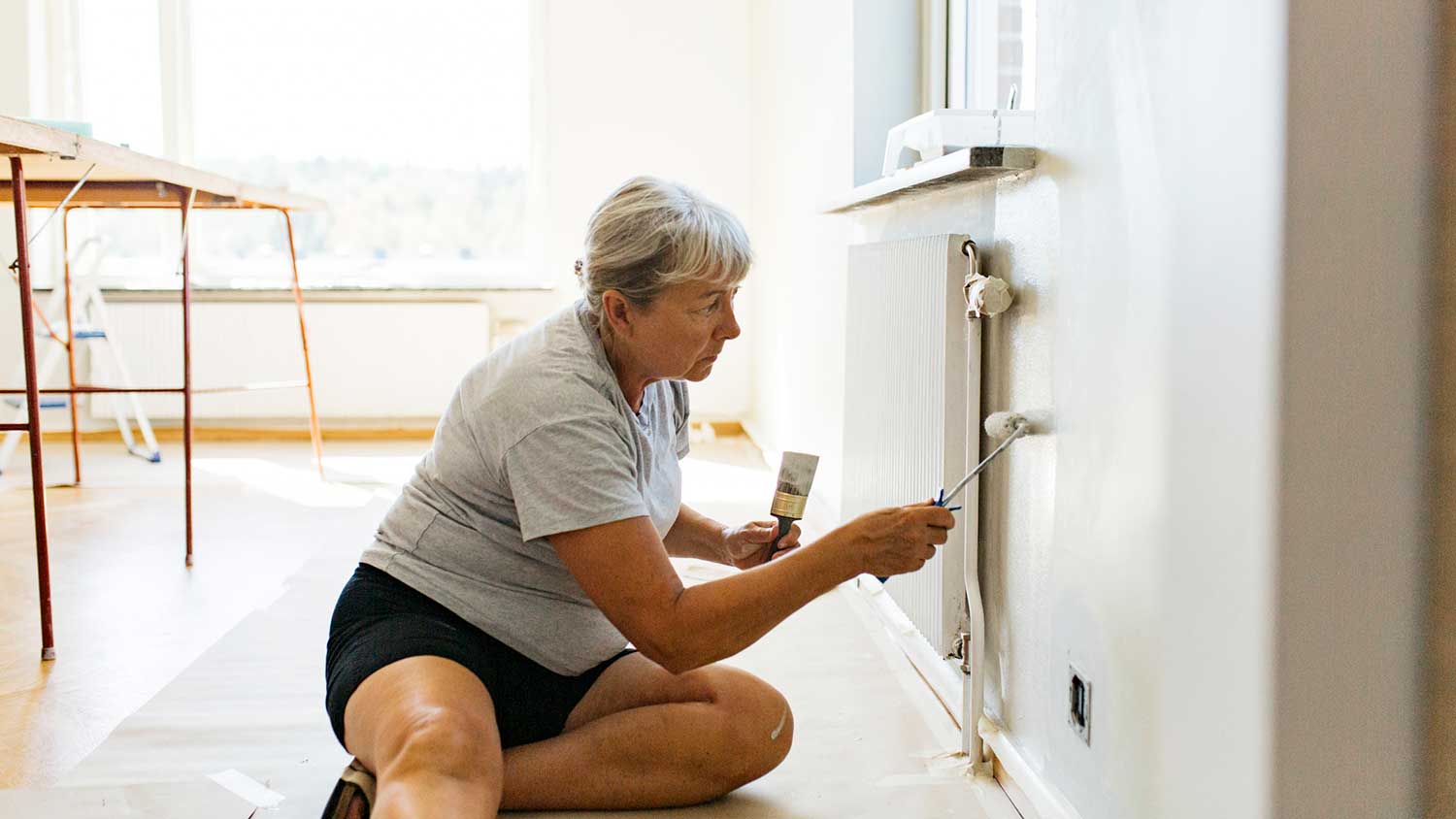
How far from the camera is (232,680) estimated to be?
2.39 metres

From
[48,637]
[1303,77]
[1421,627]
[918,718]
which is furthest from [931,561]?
[48,637]

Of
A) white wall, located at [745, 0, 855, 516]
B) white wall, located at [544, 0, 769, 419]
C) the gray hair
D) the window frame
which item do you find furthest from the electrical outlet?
white wall, located at [544, 0, 769, 419]

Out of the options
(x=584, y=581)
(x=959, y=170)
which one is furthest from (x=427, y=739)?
(x=959, y=170)

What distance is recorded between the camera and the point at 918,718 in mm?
2209

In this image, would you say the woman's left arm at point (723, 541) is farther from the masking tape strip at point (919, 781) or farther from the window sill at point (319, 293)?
the window sill at point (319, 293)

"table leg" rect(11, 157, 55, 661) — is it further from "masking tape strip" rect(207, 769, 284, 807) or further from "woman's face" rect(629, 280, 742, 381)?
"woman's face" rect(629, 280, 742, 381)

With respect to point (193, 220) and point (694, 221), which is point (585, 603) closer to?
point (694, 221)

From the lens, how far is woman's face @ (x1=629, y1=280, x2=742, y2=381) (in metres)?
1.59

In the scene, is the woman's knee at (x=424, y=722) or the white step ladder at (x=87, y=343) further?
the white step ladder at (x=87, y=343)

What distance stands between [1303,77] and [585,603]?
1.11 metres

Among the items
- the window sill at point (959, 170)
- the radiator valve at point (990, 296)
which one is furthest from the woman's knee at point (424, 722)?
the window sill at point (959, 170)

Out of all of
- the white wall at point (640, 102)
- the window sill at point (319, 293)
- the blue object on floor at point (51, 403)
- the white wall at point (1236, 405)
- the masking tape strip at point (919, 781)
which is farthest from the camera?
the white wall at point (640, 102)

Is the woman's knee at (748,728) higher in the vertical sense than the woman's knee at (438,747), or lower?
lower

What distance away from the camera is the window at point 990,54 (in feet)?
7.98
